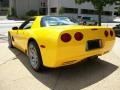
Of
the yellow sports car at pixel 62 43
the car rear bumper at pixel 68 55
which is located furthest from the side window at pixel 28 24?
the car rear bumper at pixel 68 55

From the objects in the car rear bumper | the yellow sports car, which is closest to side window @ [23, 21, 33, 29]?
the yellow sports car

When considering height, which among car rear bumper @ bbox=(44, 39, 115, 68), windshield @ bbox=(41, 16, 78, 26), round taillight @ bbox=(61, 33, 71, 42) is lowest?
car rear bumper @ bbox=(44, 39, 115, 68)

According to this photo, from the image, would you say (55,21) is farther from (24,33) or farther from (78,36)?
(78,36)

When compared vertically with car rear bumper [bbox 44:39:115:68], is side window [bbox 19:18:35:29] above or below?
above

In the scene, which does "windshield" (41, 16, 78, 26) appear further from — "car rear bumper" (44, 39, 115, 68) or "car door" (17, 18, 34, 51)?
"car rear bumper" (44, 39, 115, 68)

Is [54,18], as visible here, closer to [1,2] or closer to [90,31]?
[90,31]

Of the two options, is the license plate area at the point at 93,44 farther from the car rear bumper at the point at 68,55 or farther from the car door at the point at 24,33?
the car door at the point at 24,33

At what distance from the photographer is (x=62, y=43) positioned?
4410mm

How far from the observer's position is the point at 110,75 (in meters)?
4.98

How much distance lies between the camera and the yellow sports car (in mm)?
4451

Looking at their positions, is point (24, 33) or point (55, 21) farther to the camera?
point (24, 33)

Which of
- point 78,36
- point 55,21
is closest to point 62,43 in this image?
point 78,36

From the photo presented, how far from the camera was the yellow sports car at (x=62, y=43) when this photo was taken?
4.45m

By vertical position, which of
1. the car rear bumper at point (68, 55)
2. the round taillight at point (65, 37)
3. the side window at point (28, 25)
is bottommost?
the car rear bumper at point (68, 55)
